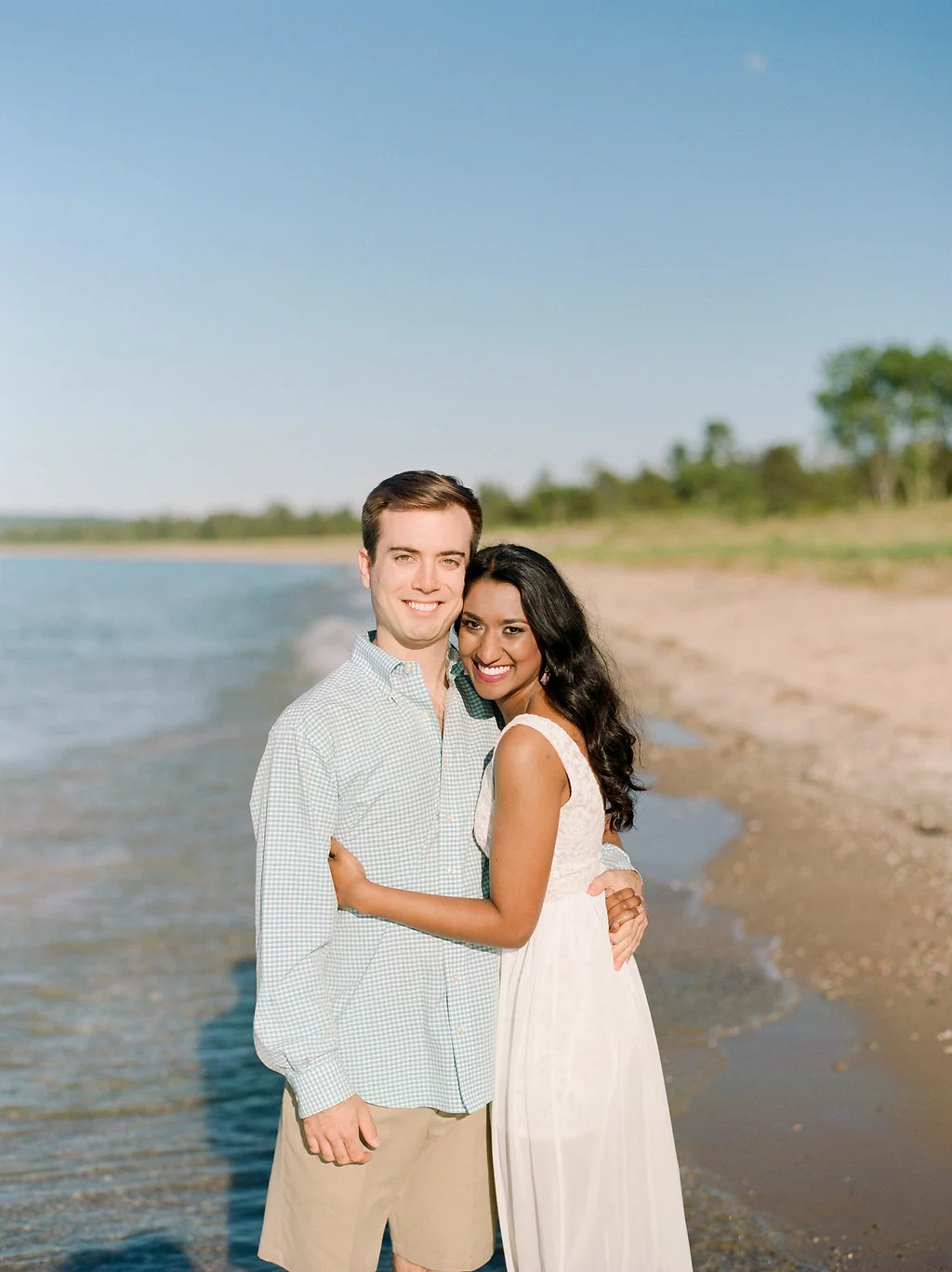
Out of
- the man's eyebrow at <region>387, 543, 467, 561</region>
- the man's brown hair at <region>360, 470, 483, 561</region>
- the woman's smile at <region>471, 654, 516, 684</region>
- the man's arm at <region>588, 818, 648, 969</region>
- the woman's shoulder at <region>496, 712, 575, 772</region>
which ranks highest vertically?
the man's brown hair at <region>360, 470, 483, 561</region>

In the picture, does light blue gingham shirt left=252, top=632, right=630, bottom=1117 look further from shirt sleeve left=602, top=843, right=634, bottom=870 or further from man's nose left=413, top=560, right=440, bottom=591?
shirt sleeve left=602, top=843, right=634, bottom=870

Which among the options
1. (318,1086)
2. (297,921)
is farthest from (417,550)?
(318,1086)

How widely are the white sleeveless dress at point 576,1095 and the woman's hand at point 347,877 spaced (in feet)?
0.99

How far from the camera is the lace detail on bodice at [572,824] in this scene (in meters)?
2.67

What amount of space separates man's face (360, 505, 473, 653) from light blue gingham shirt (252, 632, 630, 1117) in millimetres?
80

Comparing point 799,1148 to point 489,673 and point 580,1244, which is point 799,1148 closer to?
point 580,1244

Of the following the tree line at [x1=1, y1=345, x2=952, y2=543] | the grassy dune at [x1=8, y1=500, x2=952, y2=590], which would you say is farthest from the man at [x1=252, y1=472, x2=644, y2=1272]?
the tree line at [x1=1, y1=345, x2=952, y2=543]

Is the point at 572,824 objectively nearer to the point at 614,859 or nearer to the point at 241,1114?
the point at 614,859

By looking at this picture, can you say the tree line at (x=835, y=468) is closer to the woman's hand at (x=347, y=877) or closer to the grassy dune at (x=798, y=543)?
the grassy dune at (x=798, y=543)

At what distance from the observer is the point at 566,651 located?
9.16 ft

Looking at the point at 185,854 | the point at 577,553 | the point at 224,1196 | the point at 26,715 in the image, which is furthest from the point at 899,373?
the point at 224,1196

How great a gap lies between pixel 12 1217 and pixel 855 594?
19.0 meters

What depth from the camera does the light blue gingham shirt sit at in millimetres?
2451

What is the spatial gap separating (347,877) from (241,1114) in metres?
3.03
